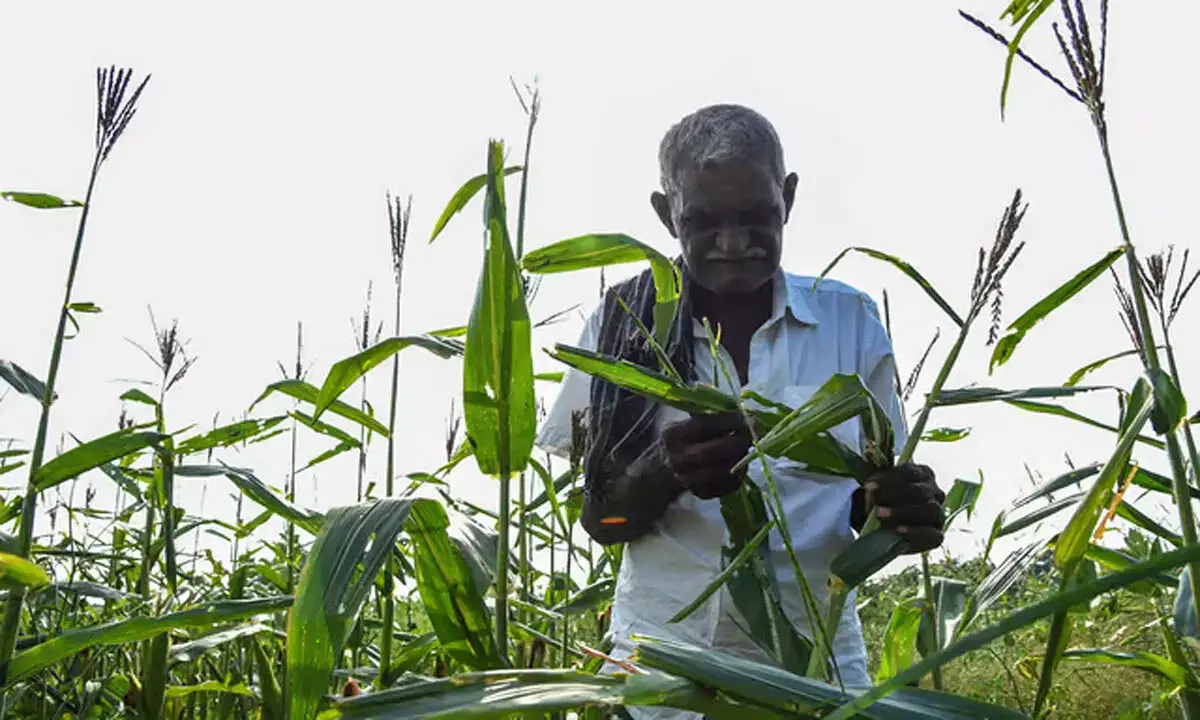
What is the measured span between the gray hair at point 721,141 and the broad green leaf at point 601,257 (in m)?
0.51

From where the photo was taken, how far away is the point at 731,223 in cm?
153

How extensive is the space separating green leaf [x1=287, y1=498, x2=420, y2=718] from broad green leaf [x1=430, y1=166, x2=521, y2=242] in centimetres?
39

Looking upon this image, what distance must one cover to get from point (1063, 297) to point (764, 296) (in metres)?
1.02

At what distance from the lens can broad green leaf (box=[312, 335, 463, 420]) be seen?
3.26ft

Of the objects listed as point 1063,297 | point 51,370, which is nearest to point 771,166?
point 1063,297

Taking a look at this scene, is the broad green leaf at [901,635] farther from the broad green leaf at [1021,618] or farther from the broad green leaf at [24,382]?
the broad green leaf at [24,382]

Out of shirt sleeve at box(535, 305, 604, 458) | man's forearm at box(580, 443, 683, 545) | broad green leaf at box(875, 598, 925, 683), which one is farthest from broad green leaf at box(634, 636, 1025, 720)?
shirt sleeve at box(535, 305, 604, 458)

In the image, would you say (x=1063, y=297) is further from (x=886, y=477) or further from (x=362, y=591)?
(x=362, y=591)

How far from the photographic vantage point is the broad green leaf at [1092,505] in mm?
601

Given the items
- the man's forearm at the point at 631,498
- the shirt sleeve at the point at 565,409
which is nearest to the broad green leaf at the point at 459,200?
the man's forearm at the point at 631,498

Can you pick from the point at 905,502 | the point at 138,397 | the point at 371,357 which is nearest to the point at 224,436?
the point at 138,397

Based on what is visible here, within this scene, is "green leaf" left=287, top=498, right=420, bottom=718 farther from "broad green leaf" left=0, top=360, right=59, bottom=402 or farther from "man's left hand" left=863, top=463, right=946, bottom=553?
"broad green leaf" left=0, top=360, right=59, bottom=402

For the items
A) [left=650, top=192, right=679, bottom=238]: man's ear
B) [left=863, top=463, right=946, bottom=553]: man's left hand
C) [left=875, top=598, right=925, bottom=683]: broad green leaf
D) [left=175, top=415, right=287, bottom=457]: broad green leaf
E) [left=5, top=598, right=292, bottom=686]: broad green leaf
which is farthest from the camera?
[left=650, top=192, right=679, bottom=238]: man's ear

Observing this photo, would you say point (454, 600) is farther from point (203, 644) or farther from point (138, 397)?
point (138, 397)
